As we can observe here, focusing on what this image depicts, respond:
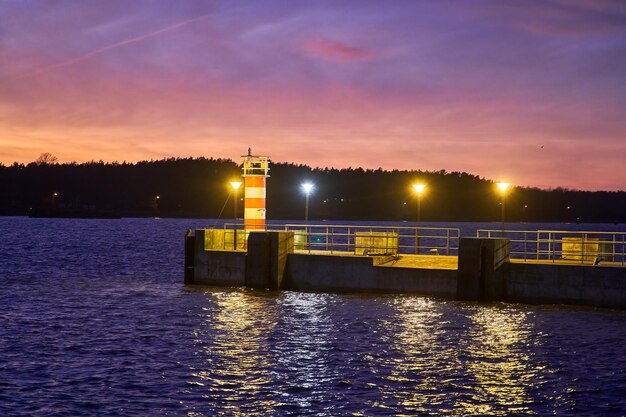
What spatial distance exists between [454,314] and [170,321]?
1212 centimetres

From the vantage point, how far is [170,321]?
32.7 meters

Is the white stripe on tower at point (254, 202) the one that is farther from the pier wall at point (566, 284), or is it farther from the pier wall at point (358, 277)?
the pier wall at point (566, 284)

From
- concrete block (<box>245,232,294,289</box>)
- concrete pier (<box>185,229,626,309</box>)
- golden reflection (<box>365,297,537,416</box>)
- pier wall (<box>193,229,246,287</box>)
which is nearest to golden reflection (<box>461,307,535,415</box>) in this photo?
golden reflection (<box>365,297,537,416</box>)

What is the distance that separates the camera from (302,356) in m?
26.0

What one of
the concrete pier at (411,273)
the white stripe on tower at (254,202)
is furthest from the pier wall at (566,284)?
the white stripe on tower at (254,202)

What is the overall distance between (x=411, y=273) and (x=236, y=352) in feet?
38.4

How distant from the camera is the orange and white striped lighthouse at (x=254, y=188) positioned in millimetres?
42594

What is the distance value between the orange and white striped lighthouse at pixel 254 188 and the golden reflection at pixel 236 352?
5069mm

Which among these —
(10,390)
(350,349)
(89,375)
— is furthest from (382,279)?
(10,390)

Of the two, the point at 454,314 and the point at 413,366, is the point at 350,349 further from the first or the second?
the point at 454,314

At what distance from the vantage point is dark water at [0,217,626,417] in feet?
66.1

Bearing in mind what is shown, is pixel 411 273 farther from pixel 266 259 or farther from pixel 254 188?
pixel 254 188

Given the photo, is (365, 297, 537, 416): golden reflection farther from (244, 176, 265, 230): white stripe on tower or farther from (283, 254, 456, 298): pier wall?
(244, 176, 265, 230): white stripe on tower

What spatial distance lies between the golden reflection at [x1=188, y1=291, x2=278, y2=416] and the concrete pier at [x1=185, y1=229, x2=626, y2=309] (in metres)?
1.67
